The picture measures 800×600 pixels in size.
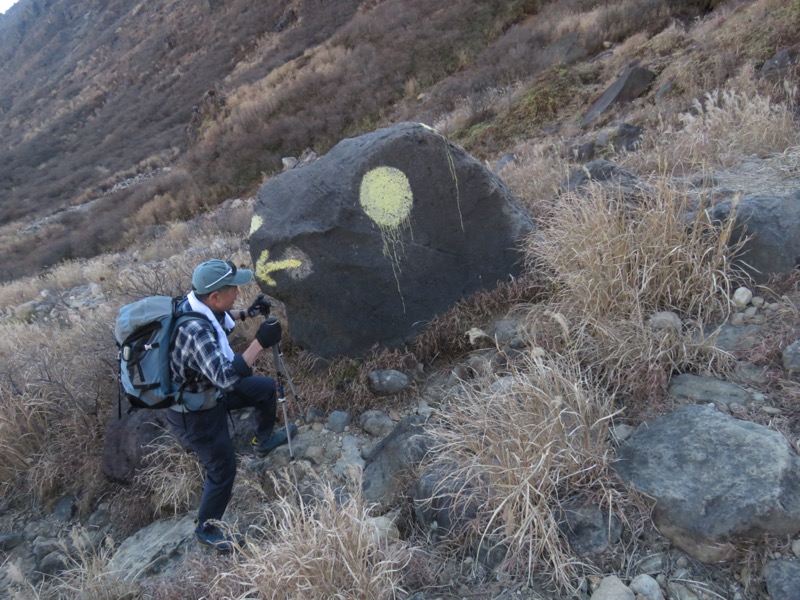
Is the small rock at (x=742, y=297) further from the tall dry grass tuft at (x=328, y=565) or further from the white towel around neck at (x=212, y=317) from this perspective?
the white towel around neck at (x=212, y=317)

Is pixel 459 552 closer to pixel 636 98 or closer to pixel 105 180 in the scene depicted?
pixel 636 98

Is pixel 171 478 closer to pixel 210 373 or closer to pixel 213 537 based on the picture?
pixel 213 537

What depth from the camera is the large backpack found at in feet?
9.91

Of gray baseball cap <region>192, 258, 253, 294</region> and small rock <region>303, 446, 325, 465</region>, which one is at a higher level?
gray baseball cap <region>192, 258, 253, 294</region>

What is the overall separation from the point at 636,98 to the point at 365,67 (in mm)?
12050

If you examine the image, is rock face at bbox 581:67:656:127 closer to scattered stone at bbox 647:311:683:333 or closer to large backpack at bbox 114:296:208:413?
scattered stone at bbox 647:311:683:333

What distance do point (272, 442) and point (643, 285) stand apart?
9.01 ft

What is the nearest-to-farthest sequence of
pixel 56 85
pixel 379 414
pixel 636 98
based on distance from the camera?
pixel 379 414 → pixel 636 98 → pixel 56 85

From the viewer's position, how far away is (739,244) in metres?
3.32

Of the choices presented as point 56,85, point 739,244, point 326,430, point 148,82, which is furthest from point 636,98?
point 56,85

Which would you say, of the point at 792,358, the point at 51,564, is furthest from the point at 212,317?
the point at 792,358

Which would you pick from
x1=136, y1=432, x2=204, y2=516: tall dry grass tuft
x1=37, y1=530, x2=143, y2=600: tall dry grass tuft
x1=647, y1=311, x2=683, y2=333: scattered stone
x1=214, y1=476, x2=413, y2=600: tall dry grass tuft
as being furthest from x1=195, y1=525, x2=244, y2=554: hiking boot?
x1=647, y1=311, x2=683, y2=333: scattered stone

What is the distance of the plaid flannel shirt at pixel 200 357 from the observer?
302cm

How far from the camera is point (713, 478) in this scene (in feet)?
7.40
